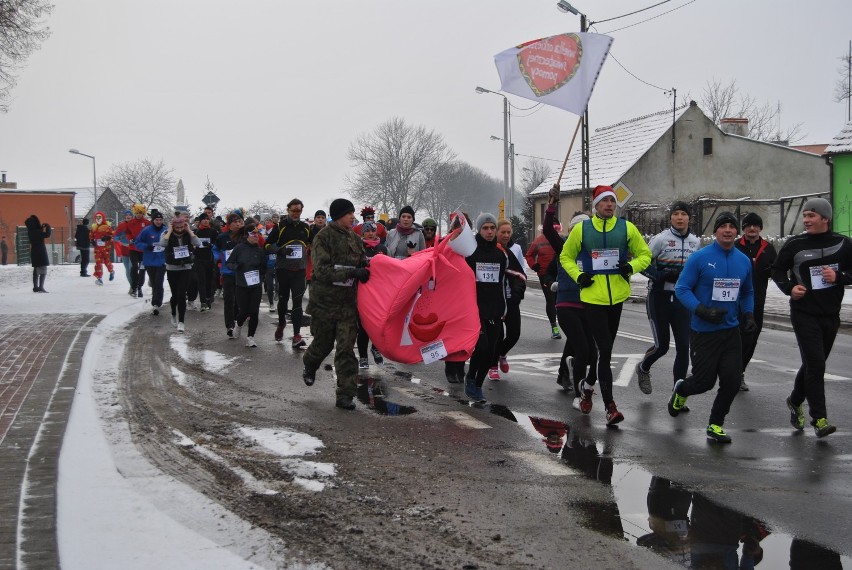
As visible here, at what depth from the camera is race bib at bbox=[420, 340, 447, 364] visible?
8297 millimetres

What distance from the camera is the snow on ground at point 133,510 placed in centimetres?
415

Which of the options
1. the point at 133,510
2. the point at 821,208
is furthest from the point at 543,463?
the point at 821,208

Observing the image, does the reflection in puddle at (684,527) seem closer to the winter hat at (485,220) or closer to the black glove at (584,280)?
the black glove at (584,280)

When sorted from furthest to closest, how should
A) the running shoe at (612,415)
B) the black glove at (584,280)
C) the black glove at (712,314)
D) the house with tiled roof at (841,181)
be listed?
the house with tiled roof at (841,181), the black glove at (584,280), the running shoe at (612,415), the black glove at (712,314)

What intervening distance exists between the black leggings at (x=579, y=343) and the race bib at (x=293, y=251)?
16.0 feet

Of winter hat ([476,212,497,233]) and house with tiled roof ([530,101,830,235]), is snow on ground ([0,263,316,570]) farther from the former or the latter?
house with tiled roof ([530,101,830,235])

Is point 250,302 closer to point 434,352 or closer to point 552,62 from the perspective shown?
point 434,352

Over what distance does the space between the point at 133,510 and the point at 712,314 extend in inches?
175

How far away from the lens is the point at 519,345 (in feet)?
41.7

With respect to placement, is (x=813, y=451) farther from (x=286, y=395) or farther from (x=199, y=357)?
(x=199, y=357)

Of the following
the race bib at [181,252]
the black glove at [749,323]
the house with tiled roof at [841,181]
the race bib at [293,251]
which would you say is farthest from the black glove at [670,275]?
the house with tiled roof at [841,181]

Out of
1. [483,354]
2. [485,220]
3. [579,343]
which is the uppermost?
[485,220]

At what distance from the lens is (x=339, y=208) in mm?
8352

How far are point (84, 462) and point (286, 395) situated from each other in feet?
9.91
